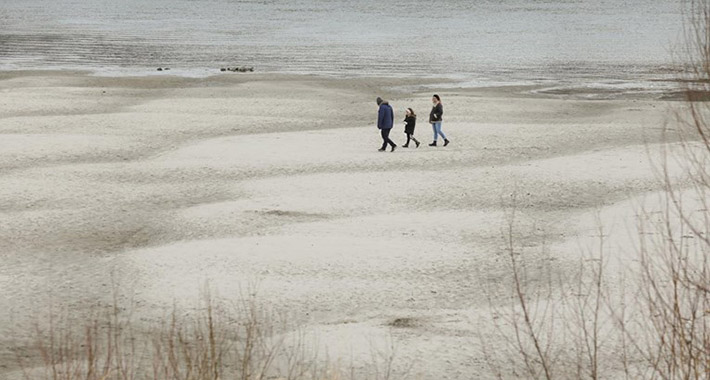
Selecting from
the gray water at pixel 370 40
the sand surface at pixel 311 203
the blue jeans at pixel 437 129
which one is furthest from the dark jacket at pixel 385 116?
the gray water at pixel 370 40

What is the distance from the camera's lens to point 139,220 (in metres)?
27.8

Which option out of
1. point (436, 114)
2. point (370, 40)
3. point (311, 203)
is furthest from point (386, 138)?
point (370, 40)

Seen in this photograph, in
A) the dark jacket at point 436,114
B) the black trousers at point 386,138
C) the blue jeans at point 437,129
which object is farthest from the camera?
the blue jeans at point 437,129

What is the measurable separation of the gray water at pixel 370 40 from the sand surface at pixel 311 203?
2045 centimetres

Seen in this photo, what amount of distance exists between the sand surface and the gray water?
20446mm

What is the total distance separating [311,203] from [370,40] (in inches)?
2926

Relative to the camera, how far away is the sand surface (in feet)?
68.2

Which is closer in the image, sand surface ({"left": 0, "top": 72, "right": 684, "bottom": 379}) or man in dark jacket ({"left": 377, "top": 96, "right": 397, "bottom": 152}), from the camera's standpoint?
sand surface ({"left": 0, "top": 72, "right": 684, "bottom": 379})

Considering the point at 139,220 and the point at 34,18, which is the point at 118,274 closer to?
the point at 139,220

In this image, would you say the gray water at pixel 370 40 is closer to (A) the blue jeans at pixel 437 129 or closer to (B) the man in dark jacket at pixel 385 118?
(A) the blue jeans at pixel 437 129

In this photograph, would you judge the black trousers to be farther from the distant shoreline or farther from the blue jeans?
the distant shoreline

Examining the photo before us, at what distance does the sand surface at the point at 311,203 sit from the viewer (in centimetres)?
2080

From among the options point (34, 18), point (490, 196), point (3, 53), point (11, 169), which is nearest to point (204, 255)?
point (490, 196)

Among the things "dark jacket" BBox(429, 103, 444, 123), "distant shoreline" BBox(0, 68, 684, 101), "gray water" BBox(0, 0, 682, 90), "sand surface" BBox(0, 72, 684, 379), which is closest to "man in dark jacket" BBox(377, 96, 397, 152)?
"sand surface" BBox(0, 72, 684, 379)
